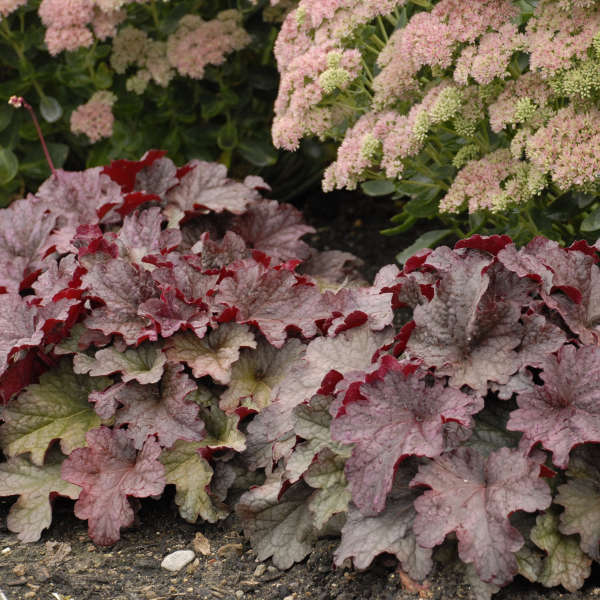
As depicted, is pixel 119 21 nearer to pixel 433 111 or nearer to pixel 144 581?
pixel 433 111

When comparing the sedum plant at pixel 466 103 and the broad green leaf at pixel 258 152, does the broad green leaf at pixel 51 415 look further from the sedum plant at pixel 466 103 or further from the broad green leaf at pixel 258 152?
the broad green leaf at pixel 258 152

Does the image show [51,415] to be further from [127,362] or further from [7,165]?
[7,165]

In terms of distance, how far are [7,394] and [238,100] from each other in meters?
1.84

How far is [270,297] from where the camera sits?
239cm

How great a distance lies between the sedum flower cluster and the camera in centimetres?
228

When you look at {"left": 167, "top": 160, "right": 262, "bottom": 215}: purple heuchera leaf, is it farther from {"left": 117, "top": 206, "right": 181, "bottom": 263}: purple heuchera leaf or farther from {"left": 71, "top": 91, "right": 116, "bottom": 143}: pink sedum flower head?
{"left": 71, "top": 91, "right": 116, "bottom": 143}: pink sedum flower head

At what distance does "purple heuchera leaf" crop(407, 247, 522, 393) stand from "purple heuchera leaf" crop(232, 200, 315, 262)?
1.07 meters

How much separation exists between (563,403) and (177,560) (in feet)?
3.23

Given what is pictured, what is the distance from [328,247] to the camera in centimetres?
389

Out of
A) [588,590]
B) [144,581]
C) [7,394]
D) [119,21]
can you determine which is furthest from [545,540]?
[119,21]

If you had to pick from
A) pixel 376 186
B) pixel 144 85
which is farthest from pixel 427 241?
pixel 144 85

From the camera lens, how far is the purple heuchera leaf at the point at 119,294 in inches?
90.4

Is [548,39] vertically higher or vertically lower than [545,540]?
higher

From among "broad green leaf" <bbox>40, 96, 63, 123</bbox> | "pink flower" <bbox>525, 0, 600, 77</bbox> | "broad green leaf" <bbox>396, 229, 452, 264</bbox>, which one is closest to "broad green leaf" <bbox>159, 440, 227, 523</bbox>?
"broad green leaf" <bbox>396, 229, 452, 264</bbox>
